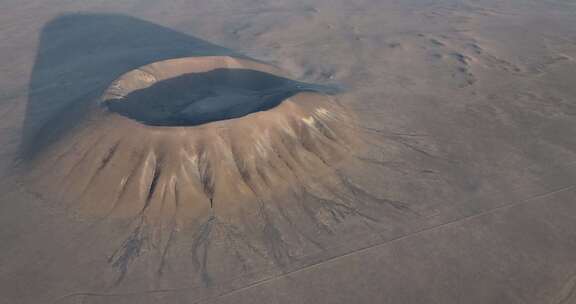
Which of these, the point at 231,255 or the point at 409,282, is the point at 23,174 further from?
the point at 409,282

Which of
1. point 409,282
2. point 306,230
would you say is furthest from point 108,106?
point 409,282

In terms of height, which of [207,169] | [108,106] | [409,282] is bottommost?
[409,282]

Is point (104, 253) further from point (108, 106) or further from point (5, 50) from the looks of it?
point (5, 50)

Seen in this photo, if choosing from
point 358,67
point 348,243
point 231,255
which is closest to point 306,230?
point 348,243

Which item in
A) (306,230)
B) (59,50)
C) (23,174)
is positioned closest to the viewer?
(306,230)

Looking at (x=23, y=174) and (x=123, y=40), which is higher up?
(x=123, y=40)

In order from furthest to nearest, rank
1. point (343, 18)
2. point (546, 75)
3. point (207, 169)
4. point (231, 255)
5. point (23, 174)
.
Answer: point (343, 18)
point (546, 75)
point (23, 174)
point (207, 169)
point (231, 255)

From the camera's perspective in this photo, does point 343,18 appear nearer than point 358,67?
No
